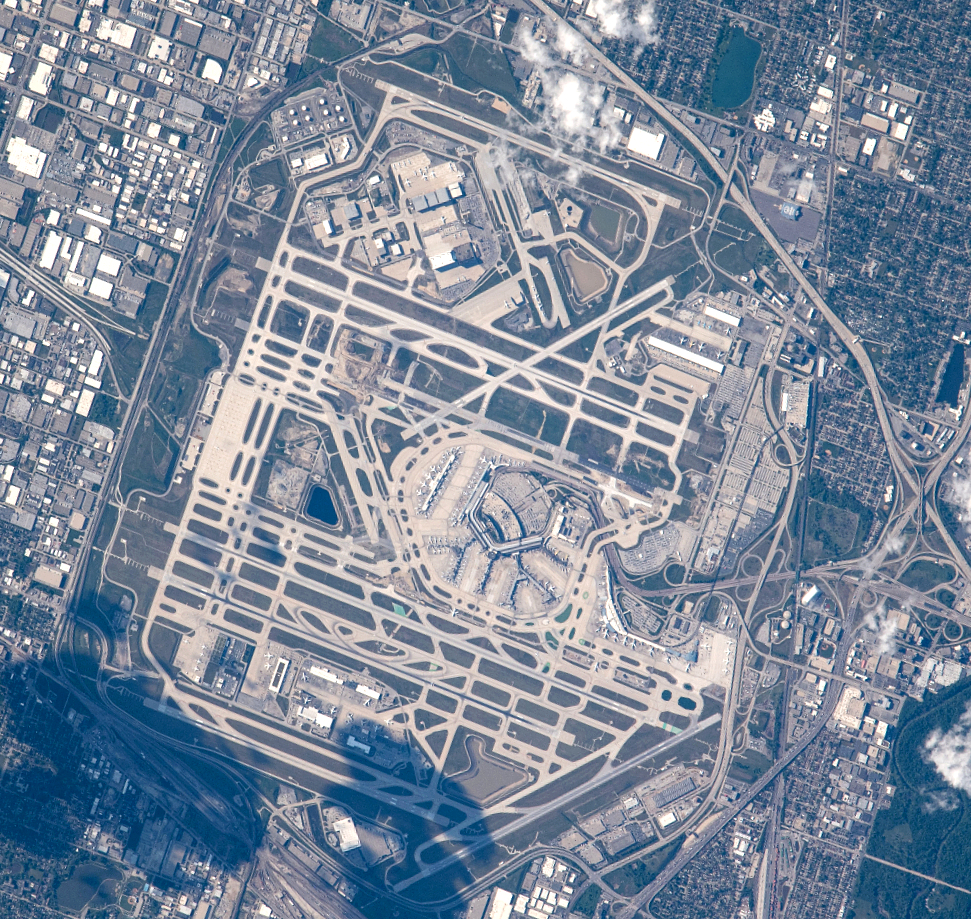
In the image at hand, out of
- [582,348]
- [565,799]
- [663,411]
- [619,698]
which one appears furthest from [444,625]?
[582,348]

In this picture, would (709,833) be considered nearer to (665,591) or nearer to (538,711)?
(538,711)

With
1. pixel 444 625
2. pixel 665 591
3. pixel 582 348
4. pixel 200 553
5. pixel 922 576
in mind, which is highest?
pixel 582 348

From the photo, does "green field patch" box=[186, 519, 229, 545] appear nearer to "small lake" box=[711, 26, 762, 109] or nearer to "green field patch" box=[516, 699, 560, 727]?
"green field patch" box=[516, 699, 560, 727]

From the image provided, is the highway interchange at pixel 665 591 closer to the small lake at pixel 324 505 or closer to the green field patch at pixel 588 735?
the green field patch at pixel 588 735

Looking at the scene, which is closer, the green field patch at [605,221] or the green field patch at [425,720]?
the green field patch at [425,720]

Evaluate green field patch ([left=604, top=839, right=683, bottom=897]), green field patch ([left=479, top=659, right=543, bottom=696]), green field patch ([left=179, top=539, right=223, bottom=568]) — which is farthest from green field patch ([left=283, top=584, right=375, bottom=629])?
green field patch ([left=604, top=839, right=683, bottom=897])

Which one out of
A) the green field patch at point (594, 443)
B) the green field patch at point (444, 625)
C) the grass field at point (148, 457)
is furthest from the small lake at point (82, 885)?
the green field patch at point (594, 443)
